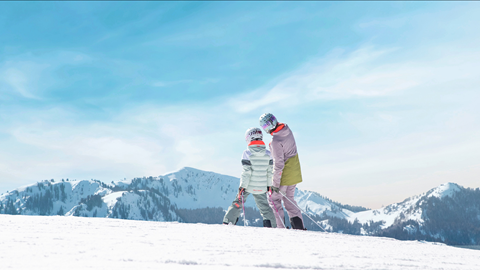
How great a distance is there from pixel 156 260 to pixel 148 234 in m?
1.48

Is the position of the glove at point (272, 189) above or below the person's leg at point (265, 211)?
above

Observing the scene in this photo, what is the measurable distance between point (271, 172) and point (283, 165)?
0.37 meters

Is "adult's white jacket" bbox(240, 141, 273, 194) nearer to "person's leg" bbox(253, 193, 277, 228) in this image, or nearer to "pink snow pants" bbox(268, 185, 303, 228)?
"person's leg" bbox(253, 193, 277, 228)

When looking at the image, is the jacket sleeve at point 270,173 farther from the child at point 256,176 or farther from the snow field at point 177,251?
the snow field at point 177,251

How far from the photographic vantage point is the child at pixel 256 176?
25.1 ft

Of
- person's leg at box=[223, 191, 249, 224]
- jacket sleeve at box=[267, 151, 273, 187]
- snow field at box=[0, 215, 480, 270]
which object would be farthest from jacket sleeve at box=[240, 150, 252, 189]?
snow field at box=[0, 215, 480, 270]

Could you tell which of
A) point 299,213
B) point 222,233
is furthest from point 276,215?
point 222,233

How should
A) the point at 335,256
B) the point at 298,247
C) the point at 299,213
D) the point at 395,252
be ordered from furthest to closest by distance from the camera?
the point at 299,213 < the point at 395,252 < the point at 298,247 < the point at 335,256

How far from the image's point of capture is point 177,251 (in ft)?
11.3

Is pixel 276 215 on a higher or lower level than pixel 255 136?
lower

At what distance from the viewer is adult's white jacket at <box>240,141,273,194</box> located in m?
7.67

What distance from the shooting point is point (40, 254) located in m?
3.21

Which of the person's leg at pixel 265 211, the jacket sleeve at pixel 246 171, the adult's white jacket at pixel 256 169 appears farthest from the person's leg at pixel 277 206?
the jacket sleeve at pixel 246 171

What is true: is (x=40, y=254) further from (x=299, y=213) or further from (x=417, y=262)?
(x=299, y=213)
